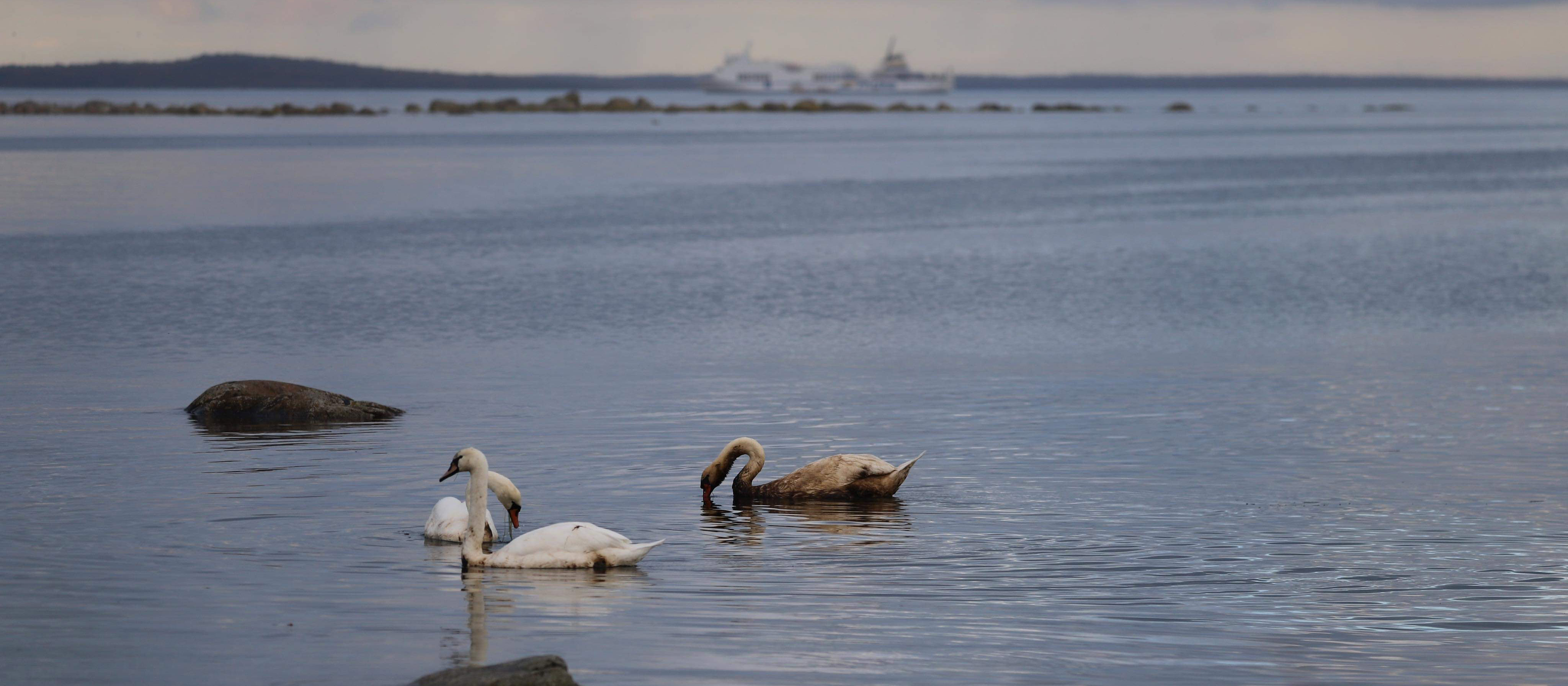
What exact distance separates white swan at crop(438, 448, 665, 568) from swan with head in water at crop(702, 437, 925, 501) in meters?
2.32

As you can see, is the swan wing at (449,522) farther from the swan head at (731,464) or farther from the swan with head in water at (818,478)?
the swan with head in water at (818,478)

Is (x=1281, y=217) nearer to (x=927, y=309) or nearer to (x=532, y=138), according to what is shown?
(x=927, y=309)

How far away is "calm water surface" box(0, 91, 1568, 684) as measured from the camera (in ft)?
32.6

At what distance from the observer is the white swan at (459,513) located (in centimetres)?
1246

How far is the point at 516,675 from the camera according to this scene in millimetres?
7926

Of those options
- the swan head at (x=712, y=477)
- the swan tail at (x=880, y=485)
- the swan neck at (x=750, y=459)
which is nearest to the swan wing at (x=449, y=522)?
the swan head at (x=712, y=477)

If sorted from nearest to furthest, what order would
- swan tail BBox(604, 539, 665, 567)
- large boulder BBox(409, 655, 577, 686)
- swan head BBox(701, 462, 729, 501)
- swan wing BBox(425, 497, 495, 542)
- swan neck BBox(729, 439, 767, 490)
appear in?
large boulder BBox(409, 655, 577, 686), swan tail BBox(604, 539, 665, 567), swan wing BBox(425, 497, 495, 542), swan head BBox(701, 462, 729, 501), swan neck BBox(729, 439, 767, 490)

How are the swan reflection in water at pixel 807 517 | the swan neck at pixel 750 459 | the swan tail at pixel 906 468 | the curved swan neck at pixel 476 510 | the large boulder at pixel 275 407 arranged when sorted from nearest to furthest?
the curved swan neck at pixel 476 510, the swan reflection in water at pixel 807 517, the swan tail at pixel 906 468, the swan neck at pixel 750 459, the large boulder at pixel 275 407

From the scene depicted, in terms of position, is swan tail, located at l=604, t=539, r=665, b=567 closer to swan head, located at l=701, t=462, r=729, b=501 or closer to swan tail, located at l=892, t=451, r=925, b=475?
swan head, located at l=701, t=462, r=729, b=501

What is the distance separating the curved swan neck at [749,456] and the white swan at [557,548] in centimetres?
233

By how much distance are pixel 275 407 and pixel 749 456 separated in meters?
6.63

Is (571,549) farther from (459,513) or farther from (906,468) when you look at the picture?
(906,468)

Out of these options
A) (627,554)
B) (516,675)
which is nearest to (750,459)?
(627,554)

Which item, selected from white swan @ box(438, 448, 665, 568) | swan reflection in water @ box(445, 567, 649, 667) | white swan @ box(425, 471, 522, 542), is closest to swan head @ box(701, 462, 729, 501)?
white swan @ box(425, 471, 522, 542)
